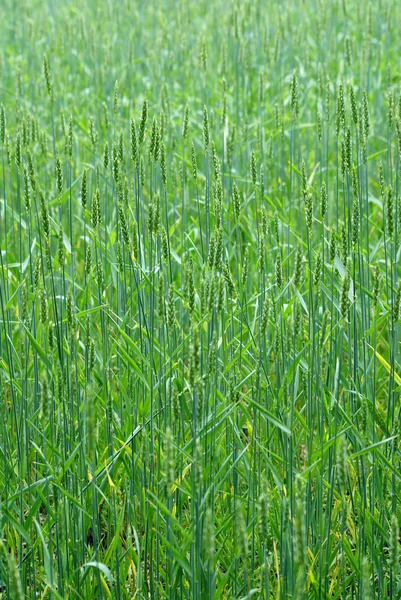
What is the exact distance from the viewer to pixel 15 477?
72.4 inches

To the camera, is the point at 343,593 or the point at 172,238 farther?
the point at 172,238

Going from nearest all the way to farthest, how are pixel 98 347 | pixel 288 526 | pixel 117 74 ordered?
pixel 288 526
pixel 98 347
pixel 117 74

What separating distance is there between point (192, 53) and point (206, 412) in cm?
332

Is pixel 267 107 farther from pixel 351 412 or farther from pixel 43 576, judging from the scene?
pixel 43 576

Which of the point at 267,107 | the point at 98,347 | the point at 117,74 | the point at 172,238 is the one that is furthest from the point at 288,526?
the point at 117,74

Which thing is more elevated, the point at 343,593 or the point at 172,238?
the point at 172,238

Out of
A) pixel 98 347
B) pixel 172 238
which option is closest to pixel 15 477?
pixel 98 347

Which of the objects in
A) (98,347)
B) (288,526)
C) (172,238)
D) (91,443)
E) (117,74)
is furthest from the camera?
(117,74)

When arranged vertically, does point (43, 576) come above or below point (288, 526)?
below

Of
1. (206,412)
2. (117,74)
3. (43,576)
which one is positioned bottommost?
(43,576)

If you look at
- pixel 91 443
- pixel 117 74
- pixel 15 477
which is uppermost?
pixel 117 74

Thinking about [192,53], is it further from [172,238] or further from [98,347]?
[98,347]

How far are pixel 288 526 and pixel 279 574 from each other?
0.31ft

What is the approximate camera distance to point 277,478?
159 centimetres
